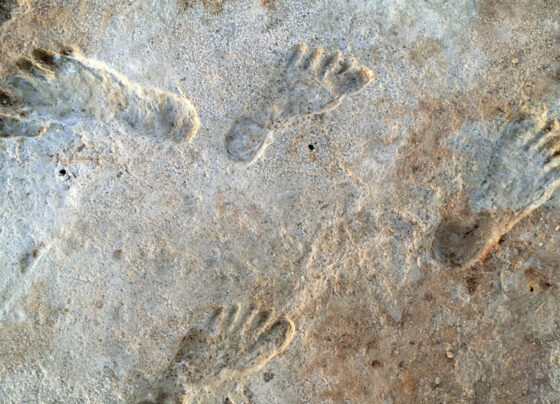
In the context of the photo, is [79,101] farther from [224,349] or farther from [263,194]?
[224,349]

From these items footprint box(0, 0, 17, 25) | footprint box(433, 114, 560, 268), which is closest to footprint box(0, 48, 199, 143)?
footprint box(0, 0, 17, 25)

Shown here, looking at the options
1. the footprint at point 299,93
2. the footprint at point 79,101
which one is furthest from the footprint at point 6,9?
the footprint at point 299,93

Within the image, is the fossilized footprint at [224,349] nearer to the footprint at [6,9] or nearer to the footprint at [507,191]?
the footprint at [507,191]

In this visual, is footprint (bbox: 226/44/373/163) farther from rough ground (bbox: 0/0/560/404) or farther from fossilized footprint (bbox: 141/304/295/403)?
fossilized footprint (bbox: 141/304/295/403)

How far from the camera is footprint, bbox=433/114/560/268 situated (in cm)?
300

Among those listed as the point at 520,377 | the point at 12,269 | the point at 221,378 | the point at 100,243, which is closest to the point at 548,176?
the point at 520,377

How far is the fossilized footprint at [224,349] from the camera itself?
304 centimetres

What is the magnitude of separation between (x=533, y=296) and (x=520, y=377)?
489 millimetres

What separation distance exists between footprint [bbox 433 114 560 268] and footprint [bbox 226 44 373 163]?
2.99 feet

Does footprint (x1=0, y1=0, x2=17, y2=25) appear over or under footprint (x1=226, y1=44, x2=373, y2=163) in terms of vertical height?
under

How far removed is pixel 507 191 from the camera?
302 cm

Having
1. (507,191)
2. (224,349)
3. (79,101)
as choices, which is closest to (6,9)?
(79,101)

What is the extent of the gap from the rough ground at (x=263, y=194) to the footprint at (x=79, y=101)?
2 centimetres

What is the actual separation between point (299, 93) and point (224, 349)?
1.55 metres
